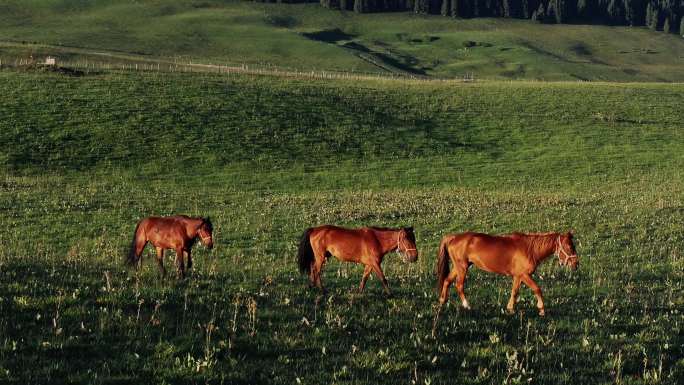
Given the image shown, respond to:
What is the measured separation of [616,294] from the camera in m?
15.2

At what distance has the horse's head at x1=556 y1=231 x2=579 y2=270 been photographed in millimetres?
11703

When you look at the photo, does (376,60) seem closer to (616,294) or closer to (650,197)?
(650,197)

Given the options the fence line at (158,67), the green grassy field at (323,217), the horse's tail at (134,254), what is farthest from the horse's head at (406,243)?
the fence line at (158,67)

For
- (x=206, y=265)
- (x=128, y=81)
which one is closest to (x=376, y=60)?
(x=128, y=81)

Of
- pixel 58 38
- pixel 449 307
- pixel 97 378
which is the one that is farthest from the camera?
pixel 58 38

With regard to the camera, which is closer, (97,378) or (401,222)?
(97,378)

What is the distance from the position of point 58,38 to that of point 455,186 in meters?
107

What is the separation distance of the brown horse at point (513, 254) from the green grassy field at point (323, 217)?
653 mm

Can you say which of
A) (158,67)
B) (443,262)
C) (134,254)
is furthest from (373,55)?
(443,262)

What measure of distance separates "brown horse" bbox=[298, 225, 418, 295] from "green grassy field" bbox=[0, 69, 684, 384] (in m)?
0.65

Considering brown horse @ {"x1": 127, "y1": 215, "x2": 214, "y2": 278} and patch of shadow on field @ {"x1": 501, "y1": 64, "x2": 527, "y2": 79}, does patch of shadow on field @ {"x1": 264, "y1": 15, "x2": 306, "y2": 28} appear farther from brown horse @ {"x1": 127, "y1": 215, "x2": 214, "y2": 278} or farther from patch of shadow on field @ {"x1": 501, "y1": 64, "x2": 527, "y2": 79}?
brown horse @ {"x1": 127, "y1": 215, "x2": 214, "y2": 278}

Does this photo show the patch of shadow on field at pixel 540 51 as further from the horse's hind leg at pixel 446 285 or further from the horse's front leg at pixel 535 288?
the horse's hind leg at pixel 446 285

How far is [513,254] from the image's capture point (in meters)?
12.0

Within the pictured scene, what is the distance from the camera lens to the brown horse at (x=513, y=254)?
11.9 meters
